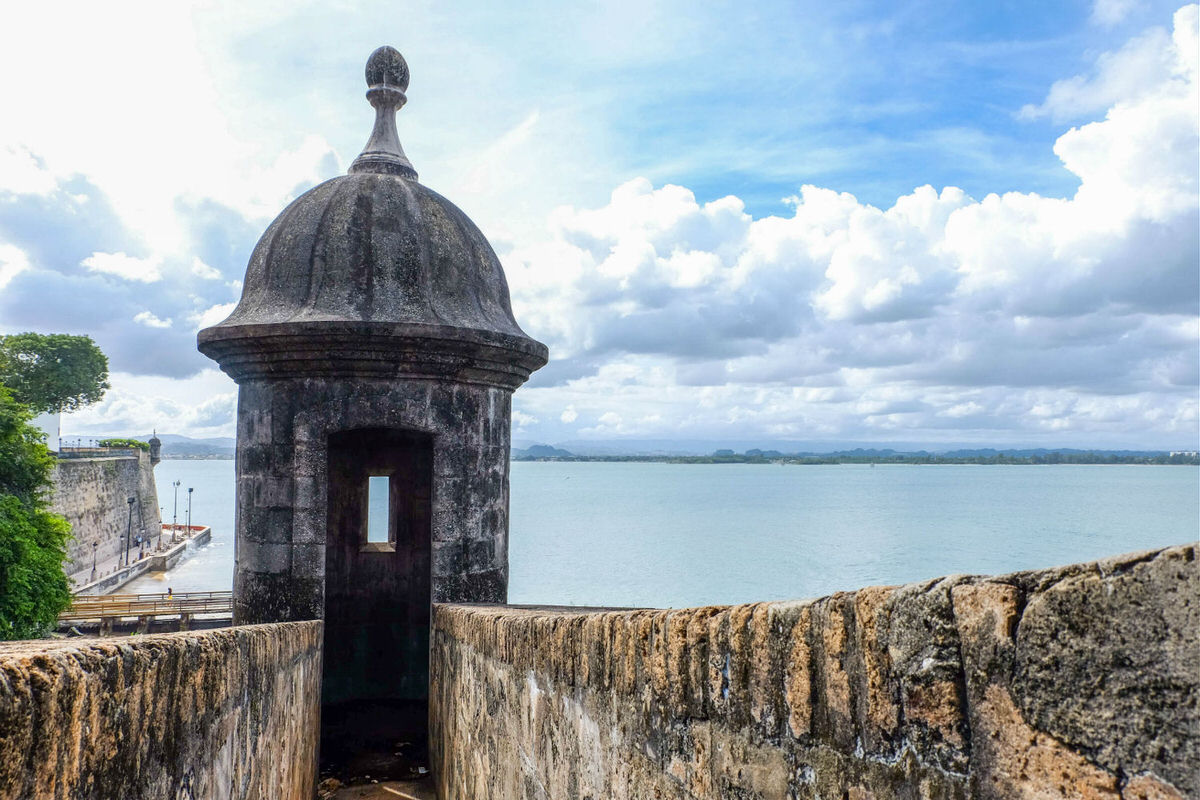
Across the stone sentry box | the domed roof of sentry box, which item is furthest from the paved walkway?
the domed roof of sentry box

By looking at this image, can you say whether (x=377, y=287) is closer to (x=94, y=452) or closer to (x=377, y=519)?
(x=94, y=452)

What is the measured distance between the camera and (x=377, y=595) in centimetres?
750

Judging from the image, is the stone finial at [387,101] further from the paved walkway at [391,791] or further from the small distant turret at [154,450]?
the small distant turret at [154,450]

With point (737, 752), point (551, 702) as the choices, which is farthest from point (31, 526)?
point (737, 752)

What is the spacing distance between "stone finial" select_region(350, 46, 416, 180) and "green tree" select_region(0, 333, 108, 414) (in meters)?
36.9

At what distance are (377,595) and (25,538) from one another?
10.7 metres

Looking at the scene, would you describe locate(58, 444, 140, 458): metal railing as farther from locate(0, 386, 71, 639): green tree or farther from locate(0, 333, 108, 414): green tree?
locate(0, 386, 71, 639): green tree

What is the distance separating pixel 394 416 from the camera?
17.3 feet

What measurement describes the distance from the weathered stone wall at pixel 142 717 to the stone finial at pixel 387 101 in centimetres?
412

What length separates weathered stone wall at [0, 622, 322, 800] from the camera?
122cm

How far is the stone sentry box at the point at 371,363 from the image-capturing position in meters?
5.21

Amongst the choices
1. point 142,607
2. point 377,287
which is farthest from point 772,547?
point 377,287

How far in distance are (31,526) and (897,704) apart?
703 inches

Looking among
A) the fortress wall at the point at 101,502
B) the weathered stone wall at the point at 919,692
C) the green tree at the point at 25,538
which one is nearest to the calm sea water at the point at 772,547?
the fortress wall at the point at 101,502
